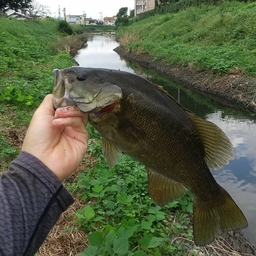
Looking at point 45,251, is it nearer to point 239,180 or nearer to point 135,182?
point 135,182

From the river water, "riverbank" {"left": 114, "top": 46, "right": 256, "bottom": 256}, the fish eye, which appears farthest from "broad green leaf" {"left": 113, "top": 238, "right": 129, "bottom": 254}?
the river water

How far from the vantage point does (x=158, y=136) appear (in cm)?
199

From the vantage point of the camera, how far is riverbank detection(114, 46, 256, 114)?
999 cm

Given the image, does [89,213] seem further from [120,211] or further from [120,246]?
[120,246]

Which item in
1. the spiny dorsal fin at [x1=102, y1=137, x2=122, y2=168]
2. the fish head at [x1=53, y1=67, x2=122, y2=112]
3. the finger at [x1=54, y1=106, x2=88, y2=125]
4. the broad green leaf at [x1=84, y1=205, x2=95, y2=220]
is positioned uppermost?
the fish head at [x1=53, y1=67, x2=122, y2=112]

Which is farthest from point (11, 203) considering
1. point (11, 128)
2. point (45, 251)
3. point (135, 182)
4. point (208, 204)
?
point (11, 128)

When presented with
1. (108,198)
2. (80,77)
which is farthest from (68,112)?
(108,198)

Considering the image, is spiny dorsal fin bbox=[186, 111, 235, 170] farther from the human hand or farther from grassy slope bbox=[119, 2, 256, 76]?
grassy slope bbox=[119, 2, 256, 76]

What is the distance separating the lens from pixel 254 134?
25.7 ft

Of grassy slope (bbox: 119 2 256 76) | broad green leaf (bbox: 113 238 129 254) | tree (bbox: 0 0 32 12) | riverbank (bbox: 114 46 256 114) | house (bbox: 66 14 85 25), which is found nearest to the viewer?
broad green leaf (bbox: 113 238 129 254)

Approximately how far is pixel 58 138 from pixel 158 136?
1.89 ft

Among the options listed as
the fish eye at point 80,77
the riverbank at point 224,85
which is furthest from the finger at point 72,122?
the riverbank at point 224,85

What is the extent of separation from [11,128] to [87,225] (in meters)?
2.76

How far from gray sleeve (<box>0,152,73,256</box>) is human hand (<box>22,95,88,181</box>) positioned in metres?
0.09
